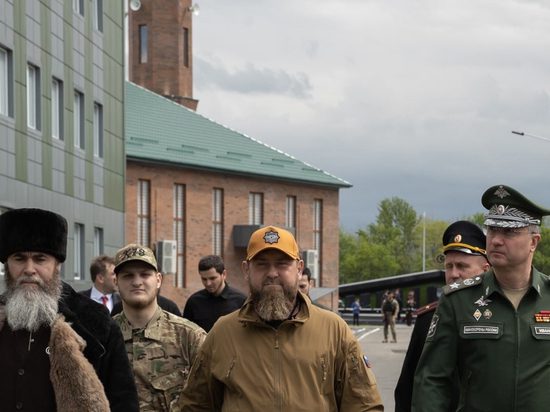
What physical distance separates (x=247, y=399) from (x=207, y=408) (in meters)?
0.35

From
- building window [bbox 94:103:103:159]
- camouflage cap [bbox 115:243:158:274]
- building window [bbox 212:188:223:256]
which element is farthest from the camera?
building window [bbox 212:188:223:256]

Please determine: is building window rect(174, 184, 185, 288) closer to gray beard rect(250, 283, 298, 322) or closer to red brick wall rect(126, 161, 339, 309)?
red brick wall rect(126, 161, 339, 309)

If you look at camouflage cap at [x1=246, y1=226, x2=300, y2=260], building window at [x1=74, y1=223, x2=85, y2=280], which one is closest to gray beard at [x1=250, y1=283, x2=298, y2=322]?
camouflage cap at [x1=246, y1=226, x2=300, y2=260]

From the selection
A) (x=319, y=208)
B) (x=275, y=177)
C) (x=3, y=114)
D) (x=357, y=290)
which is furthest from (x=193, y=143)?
(x=3, y=114)

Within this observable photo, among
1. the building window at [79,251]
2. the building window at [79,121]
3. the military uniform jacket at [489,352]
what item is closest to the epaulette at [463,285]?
the military uniform jacket at [489,352]

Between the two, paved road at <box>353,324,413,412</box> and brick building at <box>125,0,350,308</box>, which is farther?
brick building at <box>125,0,350,308</box>

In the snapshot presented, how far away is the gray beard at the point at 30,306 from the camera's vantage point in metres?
5.91

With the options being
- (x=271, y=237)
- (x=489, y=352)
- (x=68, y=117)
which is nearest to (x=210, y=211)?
(x=68, y=117)

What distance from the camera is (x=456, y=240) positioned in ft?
25.5

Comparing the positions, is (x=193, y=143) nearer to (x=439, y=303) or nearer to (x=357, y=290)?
(x=357, y=290)

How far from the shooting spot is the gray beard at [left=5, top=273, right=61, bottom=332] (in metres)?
5.91

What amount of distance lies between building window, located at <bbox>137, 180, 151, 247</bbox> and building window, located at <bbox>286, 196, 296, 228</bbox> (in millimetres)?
11804

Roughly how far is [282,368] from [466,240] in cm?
192

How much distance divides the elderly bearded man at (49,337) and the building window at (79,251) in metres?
29.2
